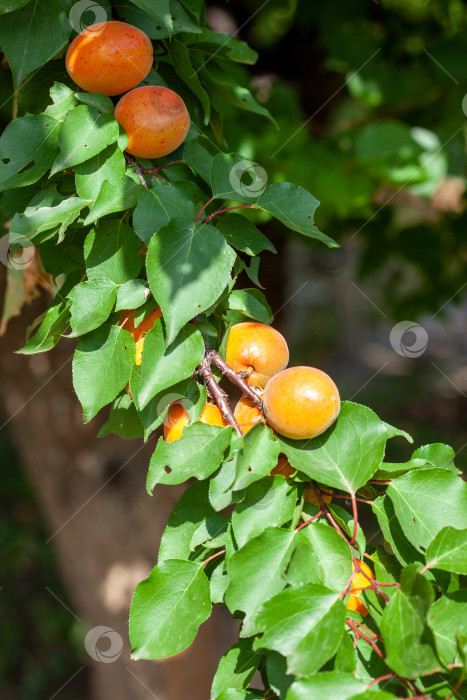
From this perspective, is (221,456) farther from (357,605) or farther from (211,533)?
(357,605)

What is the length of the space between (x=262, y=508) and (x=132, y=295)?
285mm

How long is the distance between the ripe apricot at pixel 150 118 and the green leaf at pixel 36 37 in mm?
107

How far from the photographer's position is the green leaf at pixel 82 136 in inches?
30.0

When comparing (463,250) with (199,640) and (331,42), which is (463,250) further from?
(199,640)

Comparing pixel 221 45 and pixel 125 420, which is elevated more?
Answer: pixel 221 45

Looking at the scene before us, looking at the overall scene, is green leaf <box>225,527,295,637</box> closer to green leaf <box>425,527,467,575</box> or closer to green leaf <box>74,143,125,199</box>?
green leaf <box>425,527,467,575</box>

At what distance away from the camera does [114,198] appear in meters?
0.76

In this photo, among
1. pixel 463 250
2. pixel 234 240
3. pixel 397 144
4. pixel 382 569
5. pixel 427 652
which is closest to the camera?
pixel 427 652

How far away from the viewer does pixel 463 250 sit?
2.76 metres

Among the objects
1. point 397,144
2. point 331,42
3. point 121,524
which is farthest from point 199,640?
point 331,42

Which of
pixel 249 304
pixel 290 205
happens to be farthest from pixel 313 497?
pixel 290 205

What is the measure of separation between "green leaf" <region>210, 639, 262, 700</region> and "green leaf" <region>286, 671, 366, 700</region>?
13 centimetres

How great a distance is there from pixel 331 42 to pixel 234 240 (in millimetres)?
1749

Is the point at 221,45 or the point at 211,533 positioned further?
the point at 221,45
